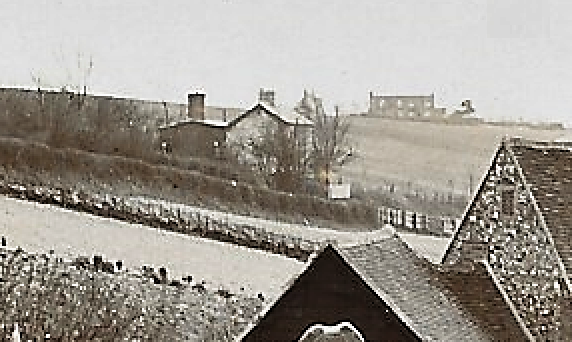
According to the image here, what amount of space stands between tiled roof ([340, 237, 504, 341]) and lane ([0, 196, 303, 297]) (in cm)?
224

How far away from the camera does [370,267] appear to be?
5250 millimetres

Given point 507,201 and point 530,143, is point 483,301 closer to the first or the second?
point 507,201

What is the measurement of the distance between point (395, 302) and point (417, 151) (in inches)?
195

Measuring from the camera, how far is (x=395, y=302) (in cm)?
513

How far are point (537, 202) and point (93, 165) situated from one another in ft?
14.0

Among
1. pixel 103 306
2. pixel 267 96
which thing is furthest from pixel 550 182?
pixel 267 96

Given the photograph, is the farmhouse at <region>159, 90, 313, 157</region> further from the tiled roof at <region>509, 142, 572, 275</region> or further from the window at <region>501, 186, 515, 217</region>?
the window at <region>501, 186, 515, 217</region>

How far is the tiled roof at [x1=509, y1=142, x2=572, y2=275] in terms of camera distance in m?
5.89

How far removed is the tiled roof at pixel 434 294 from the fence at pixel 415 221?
2.57m

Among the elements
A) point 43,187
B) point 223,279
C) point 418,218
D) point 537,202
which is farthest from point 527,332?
point 43,187

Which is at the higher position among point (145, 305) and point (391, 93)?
point (391, 93)

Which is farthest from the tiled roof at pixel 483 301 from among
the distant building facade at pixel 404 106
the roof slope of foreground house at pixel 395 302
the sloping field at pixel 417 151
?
the distant building facade at pixel 404 106

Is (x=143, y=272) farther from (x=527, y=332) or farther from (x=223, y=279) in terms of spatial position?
(x=527, y=332)

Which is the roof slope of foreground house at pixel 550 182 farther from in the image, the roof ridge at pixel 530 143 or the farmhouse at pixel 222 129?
the farmhouse at pixel 222 129
